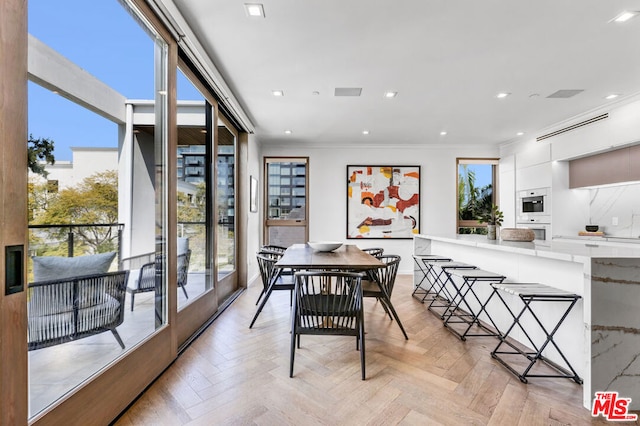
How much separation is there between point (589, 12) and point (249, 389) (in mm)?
3474

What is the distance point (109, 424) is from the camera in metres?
1.62

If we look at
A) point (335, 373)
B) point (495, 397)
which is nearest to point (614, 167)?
point (495, 397)

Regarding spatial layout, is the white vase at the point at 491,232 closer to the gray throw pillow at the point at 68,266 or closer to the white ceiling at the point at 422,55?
the white ceiling at the point at 422,55

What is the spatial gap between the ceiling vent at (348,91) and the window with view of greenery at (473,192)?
3529 millimetres

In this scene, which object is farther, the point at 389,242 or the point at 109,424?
the point at 389,242

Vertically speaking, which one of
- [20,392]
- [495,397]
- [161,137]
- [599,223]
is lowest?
[495,397]

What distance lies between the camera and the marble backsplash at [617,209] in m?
4.01

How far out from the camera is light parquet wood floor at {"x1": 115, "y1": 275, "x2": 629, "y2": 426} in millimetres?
1707

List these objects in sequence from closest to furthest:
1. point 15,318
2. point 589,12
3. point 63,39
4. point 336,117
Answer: point 15,318 < point 63,39 < point 589,12 < point 336,117

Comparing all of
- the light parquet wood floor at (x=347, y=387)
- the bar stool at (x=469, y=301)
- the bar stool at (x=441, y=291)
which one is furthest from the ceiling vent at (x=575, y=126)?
the light parquet wood floor at (x=347, y=387)

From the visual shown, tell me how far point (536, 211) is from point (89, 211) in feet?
19.1

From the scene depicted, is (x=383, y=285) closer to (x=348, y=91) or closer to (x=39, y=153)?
(x=348, y=91)

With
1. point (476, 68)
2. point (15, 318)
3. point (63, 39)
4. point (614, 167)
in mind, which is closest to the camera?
point (15, 318)

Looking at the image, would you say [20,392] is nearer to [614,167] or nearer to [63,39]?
[63,39]
